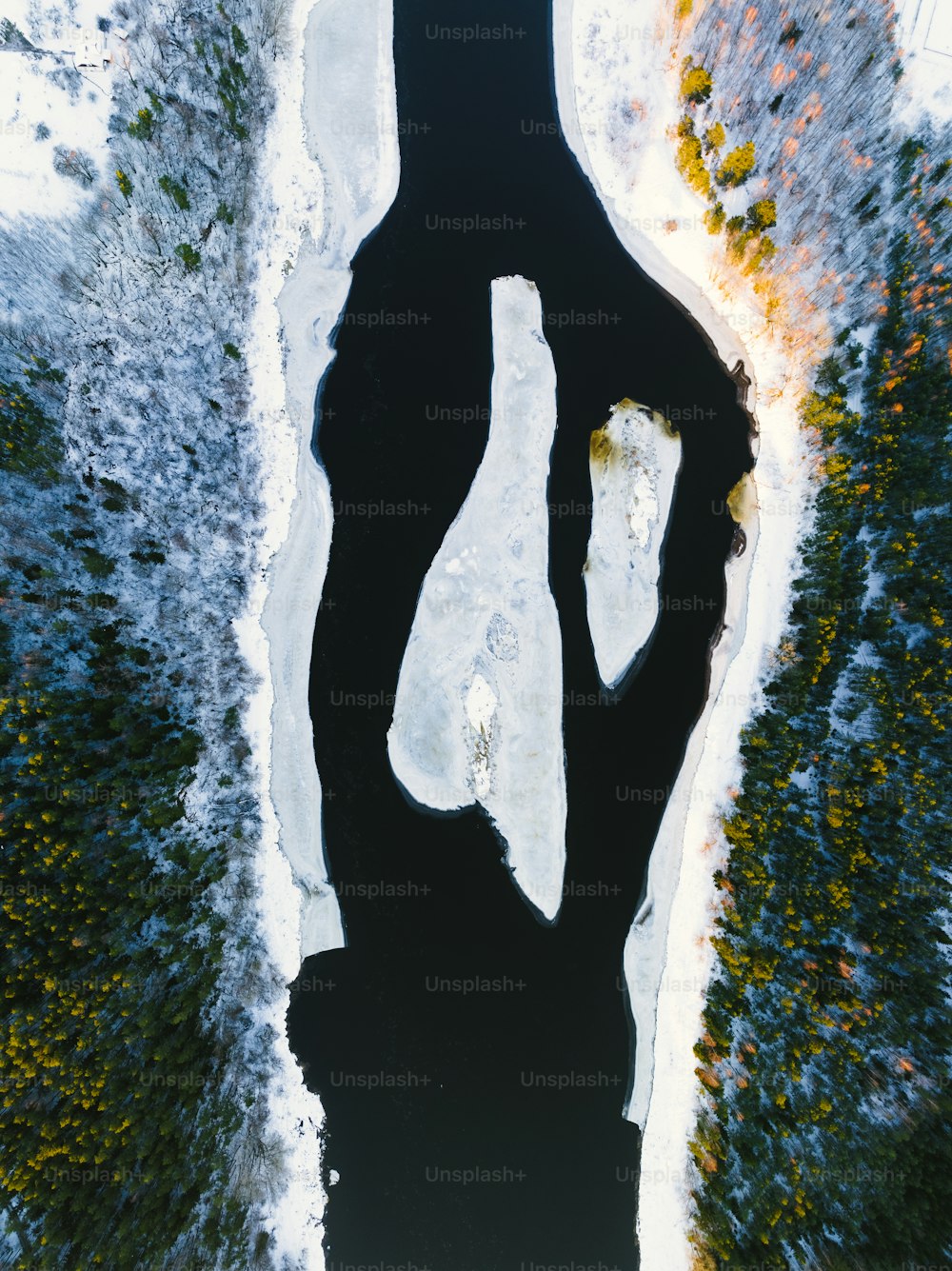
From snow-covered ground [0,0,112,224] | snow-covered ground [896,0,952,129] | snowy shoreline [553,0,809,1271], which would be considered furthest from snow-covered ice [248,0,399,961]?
snow-covered ground [896,0,952,129]

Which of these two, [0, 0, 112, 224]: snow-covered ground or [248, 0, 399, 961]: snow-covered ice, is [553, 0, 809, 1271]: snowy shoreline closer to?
[248, 0, 399, 961]: snow-covered ice

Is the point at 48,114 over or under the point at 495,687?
over

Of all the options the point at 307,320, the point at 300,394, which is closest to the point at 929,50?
the point at 307,320

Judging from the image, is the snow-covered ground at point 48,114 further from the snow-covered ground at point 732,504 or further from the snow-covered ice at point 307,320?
the snow-covered ground at point 732,504

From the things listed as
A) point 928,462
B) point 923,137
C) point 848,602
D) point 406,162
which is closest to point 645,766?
point 848,602

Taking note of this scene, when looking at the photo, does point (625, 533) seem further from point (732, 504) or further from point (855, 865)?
point (855, 865)

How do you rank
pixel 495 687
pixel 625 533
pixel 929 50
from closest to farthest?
1. pixel 929 50
2. pixel 495 687
3. pixel 625 533

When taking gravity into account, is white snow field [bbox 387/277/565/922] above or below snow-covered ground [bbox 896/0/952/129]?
below

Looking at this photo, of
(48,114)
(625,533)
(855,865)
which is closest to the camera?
(48,114)

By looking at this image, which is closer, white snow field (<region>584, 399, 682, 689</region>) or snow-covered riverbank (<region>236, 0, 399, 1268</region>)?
snow-covered riverbank (<region>236, 0, 399, 1268</region>)
